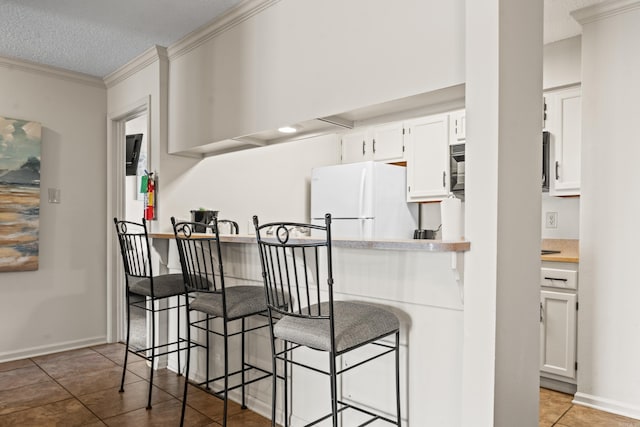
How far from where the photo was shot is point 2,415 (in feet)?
8.41

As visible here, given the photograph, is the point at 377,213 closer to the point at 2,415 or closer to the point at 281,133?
the point at 281,133

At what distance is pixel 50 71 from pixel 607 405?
4.77 m

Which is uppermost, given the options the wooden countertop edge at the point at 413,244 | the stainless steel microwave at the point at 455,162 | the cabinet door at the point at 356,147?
the cabinet door at the point at 356,147

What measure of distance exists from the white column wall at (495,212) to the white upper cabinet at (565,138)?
5.55 feet

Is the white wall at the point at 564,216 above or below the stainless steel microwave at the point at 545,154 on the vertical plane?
below

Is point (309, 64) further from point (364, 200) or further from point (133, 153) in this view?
point (133, 153)

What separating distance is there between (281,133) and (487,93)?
1442 mm

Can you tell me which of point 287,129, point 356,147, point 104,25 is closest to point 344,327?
point 287,129

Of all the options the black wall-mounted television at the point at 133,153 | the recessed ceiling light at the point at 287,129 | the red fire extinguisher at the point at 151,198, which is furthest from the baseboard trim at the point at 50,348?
the recessed ceiling light at the point at 287,129

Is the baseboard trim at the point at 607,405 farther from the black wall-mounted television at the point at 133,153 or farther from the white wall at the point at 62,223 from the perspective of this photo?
the black wall-mounted television at the point at 133,153

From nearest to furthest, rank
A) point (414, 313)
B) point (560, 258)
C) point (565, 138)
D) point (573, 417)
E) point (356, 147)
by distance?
point (414, 313)
point (573, 417)
point (560, 258)
point (565, 138)
point (356, 147)

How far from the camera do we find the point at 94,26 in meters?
2.95

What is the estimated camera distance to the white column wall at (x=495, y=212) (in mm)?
1541

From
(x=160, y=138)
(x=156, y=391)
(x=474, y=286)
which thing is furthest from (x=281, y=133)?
(x=156, y=391)
